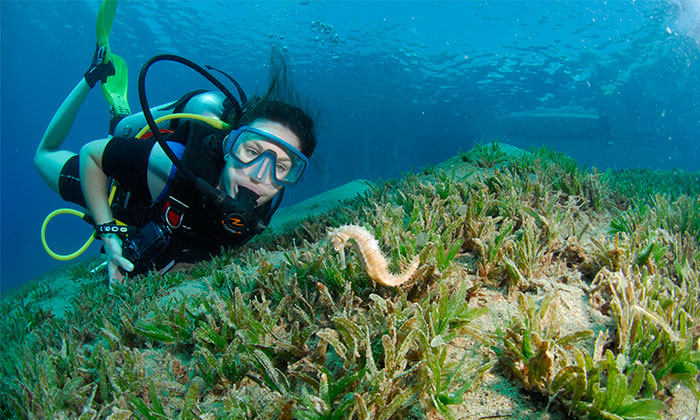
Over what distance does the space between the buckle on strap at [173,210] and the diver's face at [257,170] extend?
600 millimetres

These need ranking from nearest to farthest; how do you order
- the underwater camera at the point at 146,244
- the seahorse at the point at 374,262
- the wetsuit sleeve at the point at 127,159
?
the seahorse at the point at 374,262, the wetsuit sleeve at the point at 127,159, the underwater camera at the point at 146,244

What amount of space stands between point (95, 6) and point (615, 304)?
42.9 metres

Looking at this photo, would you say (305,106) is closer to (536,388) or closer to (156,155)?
(156,155)

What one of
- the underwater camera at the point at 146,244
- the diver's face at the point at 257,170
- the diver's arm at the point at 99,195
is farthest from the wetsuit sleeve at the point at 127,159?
the diver's face at the point at 257,170

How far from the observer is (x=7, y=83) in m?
48.2

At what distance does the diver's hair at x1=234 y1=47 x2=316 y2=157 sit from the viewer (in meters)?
3.94

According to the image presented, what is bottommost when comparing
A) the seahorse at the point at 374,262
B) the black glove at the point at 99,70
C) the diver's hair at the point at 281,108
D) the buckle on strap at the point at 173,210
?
the seahorse at the point at 374,262

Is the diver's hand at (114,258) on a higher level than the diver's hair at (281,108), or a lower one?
lower

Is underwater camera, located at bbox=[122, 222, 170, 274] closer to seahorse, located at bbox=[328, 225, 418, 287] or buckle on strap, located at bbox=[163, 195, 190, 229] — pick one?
buckle on strap, located at bbox=[163, 195, 190, 229]

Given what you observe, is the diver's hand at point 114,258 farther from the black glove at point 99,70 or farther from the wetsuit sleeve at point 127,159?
the black glove at point 99,70

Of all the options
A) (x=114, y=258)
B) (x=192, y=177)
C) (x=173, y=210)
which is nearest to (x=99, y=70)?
(x=173, y=210)

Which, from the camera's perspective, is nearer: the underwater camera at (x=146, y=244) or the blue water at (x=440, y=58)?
the underwater camera at (x=146, y=244)

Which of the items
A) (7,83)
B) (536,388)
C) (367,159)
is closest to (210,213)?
(536,388)

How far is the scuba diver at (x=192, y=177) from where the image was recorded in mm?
3764
